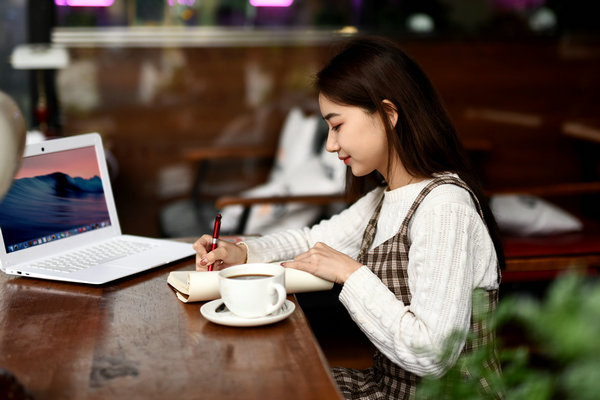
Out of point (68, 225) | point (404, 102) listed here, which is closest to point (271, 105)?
point (68, 225)

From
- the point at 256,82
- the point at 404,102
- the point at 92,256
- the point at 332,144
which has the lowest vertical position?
the point at 256,82

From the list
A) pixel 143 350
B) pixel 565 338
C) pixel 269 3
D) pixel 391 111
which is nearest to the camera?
pixel 565 338

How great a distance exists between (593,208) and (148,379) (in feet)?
13.0

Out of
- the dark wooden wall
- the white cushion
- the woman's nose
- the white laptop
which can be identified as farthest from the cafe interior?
the woman's nose

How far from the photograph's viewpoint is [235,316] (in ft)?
3.90

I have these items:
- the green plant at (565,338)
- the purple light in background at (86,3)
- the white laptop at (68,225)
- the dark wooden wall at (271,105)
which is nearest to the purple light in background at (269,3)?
the dark wooden wall at (271,105)

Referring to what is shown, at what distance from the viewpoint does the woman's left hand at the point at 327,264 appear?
1.33 meters

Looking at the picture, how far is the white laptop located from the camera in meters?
1.47

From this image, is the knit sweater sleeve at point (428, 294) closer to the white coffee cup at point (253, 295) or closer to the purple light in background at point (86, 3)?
the white coffee cup at point (253, 295)

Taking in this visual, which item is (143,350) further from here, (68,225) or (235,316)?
(68,225)

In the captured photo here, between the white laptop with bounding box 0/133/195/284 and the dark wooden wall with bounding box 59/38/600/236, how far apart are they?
272cm

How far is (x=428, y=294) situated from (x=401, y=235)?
0.20m

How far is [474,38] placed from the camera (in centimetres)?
444

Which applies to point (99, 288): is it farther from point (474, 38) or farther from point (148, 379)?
point (474, 38)
